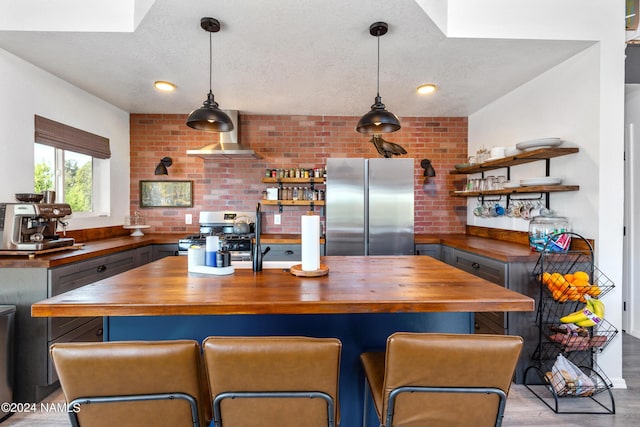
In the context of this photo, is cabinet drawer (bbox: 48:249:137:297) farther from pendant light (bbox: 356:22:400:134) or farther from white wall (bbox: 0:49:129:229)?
pendant light (bbox: 356:22:400:134)

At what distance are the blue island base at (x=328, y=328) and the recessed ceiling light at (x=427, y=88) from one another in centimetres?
229

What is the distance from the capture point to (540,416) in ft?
6.30

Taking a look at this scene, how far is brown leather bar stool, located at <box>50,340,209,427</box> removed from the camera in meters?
0.86

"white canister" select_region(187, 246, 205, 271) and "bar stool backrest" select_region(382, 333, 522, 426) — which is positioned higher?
"white canister" select_region(187, 246, 205, 271)

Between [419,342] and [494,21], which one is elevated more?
[494,21]

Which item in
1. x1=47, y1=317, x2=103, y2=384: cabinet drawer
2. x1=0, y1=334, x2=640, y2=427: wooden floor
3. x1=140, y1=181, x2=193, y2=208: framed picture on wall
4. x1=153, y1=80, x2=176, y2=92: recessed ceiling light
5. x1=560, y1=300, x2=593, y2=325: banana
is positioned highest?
x1=153, y1=80, x2=176, y2=92: recessed ceiling light

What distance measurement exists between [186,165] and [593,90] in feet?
13.2

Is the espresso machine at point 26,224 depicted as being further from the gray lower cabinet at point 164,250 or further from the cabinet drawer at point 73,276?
the gray lower cabinet at point 164,250

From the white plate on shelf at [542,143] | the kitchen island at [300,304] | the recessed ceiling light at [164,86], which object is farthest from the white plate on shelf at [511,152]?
the recessed ceiling light at [164,86]

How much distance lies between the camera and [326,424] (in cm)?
96

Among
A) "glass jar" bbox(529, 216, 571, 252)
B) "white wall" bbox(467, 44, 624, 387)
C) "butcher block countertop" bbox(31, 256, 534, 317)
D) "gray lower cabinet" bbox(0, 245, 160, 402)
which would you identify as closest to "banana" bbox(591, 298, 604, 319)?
"white wall" bbox(467, 44, 624, 387)

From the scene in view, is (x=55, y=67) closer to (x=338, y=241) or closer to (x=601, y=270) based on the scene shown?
(x=338, y=241)

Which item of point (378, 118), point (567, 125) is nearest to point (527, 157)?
point (567, 125)

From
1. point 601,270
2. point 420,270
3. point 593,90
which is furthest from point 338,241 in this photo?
point 593,90
